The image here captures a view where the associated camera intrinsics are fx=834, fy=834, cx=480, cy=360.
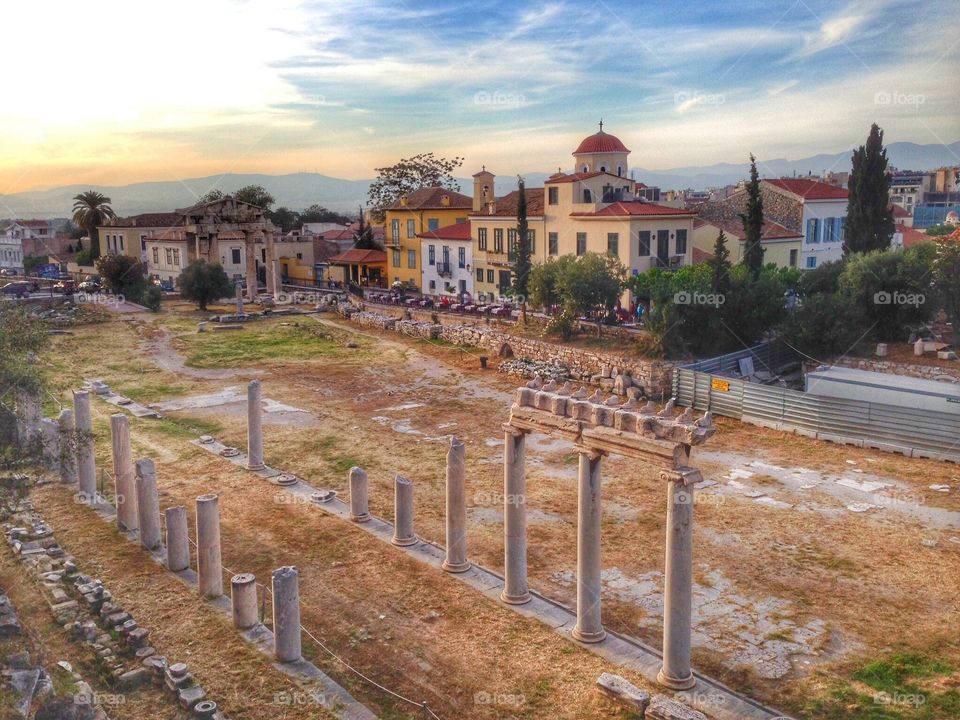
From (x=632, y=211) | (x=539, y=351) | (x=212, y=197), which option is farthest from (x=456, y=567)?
(x=212, y=197)

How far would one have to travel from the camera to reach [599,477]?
14.5m

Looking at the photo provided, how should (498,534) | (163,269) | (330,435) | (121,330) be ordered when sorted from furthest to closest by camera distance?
(163,269)
(121,330)
(330,435)
(498,534)

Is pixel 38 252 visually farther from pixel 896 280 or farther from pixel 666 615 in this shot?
pixel 666 615

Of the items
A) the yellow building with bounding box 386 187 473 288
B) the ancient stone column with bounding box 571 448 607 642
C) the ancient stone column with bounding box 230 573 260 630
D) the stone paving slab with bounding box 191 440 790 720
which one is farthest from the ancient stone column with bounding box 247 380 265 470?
the yellow building with bounding box 386 187 473 288

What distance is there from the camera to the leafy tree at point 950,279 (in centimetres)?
3331

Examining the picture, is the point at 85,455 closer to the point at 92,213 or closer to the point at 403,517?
the point at 403,517

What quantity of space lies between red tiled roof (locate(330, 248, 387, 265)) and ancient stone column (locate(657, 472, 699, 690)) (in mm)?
56797

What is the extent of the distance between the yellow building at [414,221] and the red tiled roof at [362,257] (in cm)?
233

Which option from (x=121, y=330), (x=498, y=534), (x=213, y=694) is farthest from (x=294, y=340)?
(x=213, y=694)

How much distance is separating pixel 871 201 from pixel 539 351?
21.8 meters

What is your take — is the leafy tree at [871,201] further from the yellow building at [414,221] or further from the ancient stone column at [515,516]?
the ancient stone column at [515,516]

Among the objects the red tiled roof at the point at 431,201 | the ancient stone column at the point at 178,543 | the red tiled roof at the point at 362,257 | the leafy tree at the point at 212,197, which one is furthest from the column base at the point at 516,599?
the leafy tree at the point at 212,197

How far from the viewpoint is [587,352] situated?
120 ft

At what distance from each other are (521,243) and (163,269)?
1705 inches
